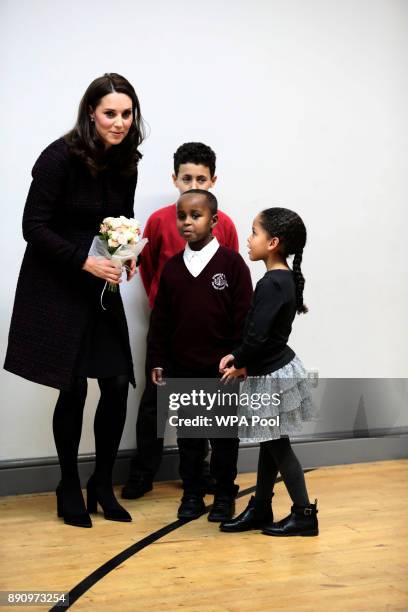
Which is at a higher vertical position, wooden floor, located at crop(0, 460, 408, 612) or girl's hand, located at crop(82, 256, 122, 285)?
girl's hand, located at crop(82, 256, 122, 285)

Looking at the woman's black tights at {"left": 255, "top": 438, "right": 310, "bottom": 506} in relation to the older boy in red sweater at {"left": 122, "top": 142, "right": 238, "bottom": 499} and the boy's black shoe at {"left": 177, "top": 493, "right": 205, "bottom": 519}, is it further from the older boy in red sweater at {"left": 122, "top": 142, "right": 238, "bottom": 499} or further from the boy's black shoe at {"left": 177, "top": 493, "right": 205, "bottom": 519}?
the older boy in red sweater at {"left": 122, "top": 142, "right": 238, "bottom": 499}

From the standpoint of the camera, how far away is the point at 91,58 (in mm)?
3758

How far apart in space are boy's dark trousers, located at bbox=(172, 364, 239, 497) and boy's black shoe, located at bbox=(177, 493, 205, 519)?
2 cm

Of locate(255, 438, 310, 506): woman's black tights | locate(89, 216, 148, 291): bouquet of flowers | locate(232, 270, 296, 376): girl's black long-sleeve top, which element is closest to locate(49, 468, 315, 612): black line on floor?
locate(255, 438, 310, 506): woman's black tights

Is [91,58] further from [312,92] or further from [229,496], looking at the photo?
[229,496]

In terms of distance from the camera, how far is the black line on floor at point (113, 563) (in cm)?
254

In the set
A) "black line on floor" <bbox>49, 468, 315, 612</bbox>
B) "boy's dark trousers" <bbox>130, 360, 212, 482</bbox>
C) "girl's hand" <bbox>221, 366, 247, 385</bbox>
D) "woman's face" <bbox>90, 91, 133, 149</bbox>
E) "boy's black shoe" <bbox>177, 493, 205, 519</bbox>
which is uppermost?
"woman's face" <bbox>90, 91, 133, 149</bbox>

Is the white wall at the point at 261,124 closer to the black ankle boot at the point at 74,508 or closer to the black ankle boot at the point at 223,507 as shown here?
the black ankle boot at the point at 74,508

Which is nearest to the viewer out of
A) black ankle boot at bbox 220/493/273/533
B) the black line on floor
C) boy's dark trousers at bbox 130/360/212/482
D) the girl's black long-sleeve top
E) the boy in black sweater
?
the black line on floor

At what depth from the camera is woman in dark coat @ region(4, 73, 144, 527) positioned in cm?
312

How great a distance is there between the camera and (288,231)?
3133 mm

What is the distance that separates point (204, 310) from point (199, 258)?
0.19 m

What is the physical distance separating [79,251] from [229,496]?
1044 mm

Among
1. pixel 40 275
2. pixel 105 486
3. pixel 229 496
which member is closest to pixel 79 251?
pixel 40 275
